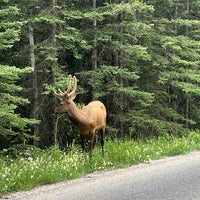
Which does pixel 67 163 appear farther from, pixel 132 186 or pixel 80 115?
pixel 132 186

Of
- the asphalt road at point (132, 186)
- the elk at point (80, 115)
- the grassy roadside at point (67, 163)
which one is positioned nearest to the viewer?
the asphalt road at point (132, 186)

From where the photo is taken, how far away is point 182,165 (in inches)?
401

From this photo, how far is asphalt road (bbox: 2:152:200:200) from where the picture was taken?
7129mm

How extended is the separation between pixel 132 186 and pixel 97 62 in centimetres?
1106

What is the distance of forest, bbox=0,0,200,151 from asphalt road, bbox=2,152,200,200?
568cm

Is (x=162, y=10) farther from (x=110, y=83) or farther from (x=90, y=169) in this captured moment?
(x=90, y=169)

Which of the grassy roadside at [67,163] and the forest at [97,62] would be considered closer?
the grassy roadside at [67,163]

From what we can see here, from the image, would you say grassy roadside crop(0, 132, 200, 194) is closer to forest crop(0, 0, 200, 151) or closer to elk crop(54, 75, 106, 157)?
elk crop(54, 75, 106, 157)

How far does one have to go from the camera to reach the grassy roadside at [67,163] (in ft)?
26.8

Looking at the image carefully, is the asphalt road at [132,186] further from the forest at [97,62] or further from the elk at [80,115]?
the forest at [97,62]

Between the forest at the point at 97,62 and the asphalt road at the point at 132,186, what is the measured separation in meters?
5.68

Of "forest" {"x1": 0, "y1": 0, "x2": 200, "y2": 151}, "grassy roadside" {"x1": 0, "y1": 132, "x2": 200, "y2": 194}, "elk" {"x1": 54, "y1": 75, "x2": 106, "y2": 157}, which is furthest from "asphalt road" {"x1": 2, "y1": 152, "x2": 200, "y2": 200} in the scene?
"forest" {"x1": 0, "y1": 0, "x2": 200, "y2": 151}

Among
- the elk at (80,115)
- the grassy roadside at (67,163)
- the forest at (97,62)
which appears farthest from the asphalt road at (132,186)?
the forest at (97,62)

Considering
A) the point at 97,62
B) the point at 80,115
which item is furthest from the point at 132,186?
the point at 97,62
